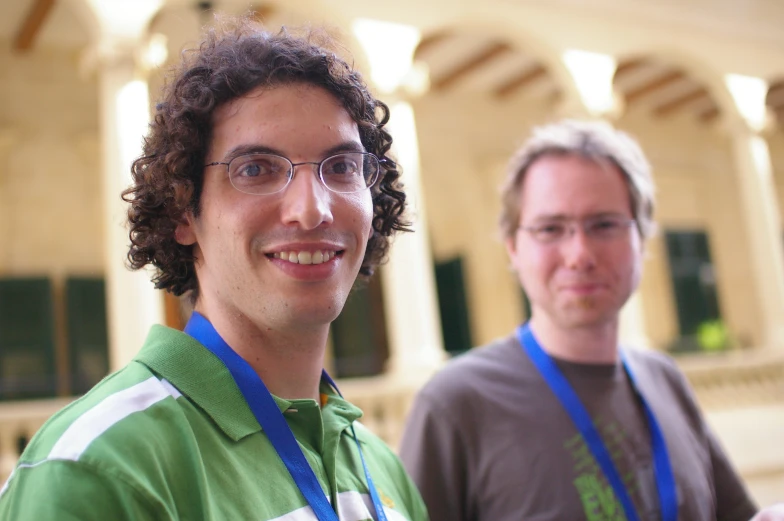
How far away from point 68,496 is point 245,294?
1.31 ft

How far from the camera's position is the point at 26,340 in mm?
8344

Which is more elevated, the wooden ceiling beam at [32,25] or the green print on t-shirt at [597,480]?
the wooden ceiling beam at [32,25]

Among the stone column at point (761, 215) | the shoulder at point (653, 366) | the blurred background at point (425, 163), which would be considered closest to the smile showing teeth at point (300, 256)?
the shoulder at point (653, 366)

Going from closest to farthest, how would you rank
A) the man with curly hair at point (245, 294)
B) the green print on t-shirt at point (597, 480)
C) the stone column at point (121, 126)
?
1. the man with curly hair at point (245, 294)
2. the green print on t-shirt at point (597, 480)
3. the stone column at point (121, 126)

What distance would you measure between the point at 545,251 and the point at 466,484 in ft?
2.08

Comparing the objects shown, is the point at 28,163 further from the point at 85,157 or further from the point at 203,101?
the point at 203,101

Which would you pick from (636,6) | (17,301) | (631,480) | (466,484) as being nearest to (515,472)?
(466,484)

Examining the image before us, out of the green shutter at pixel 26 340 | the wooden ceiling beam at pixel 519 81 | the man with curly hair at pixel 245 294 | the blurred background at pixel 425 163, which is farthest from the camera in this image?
the wooden ceiling beam at pixel 519 81

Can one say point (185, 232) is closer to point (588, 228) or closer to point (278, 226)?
point (278, 226)

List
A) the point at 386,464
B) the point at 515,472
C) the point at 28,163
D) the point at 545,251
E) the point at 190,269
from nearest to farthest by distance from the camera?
the point at 190,269
the point at 386,464
the point at 515,472
the point at 545,251
the point at 28,163

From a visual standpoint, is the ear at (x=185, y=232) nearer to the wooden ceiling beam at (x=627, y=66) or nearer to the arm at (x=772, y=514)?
the arm at (x=772, y=514)

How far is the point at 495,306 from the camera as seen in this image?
11445mm

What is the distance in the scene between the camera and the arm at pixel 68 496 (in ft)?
2.90

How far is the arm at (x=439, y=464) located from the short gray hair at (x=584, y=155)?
0.64 meters
